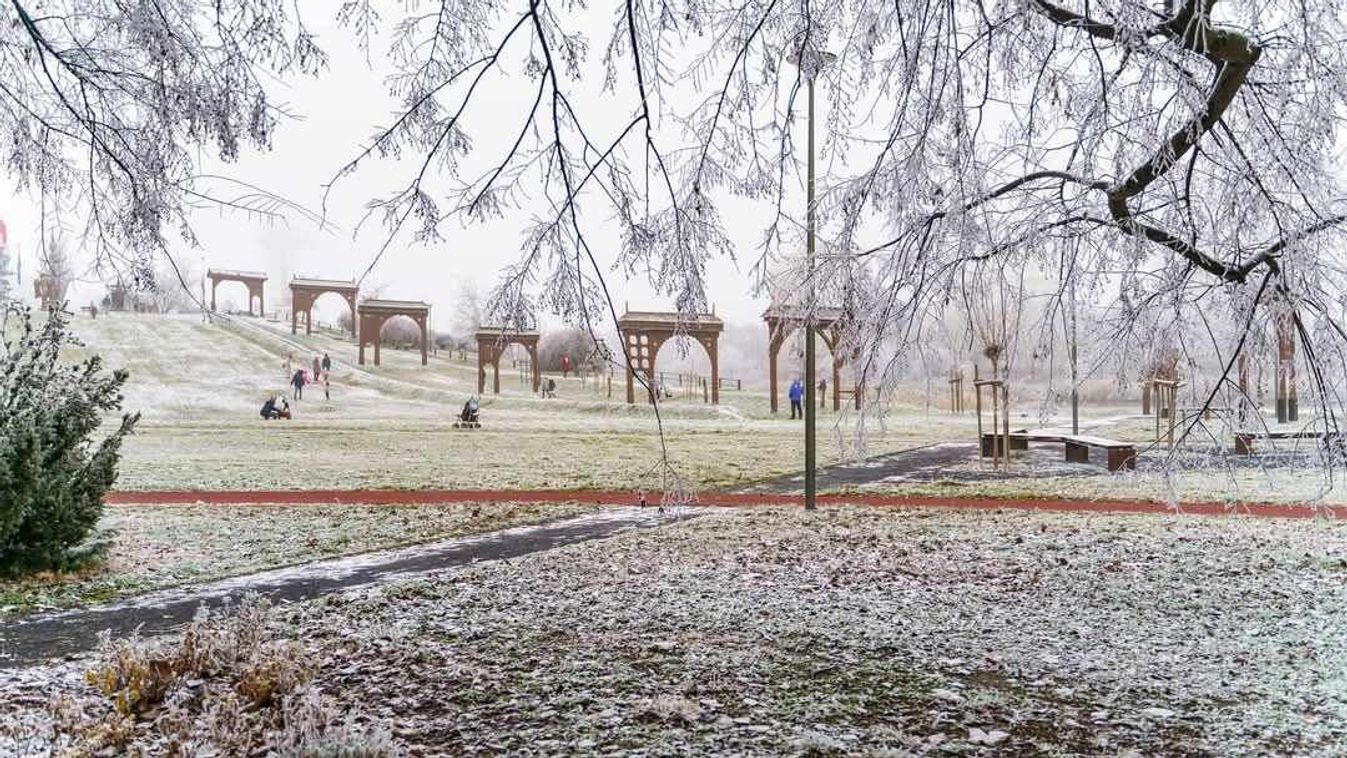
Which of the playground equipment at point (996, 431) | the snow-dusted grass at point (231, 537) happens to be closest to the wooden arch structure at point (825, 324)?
the snow-dusted grass at point (231, 537)

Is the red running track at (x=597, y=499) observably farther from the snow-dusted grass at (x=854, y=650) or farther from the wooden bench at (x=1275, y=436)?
the wooden bench at (x=1275, y=436)

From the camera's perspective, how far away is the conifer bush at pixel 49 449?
4309mm

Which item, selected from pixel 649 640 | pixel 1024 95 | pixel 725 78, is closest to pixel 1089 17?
pixel 1024 95

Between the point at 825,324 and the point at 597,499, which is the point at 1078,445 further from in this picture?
the point at 825,324

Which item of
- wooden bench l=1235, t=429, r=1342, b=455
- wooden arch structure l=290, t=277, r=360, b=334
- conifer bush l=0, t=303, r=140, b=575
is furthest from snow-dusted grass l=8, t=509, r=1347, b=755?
wooden arch structure l=290, t=277, r=360, b=334

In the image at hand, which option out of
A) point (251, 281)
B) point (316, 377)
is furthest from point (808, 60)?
point (316, 377)

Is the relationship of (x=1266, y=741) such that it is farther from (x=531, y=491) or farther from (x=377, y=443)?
(x=377, y=443)

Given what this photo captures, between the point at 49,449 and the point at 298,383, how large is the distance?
15.4 feet

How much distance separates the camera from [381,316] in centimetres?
938

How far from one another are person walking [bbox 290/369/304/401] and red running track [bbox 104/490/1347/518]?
1448 millimetres

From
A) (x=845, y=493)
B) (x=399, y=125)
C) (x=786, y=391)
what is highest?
(x=399, y=125)

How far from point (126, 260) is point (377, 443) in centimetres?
670

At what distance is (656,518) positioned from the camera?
22.1ft

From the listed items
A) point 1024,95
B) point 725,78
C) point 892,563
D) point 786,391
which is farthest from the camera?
point 786,391
